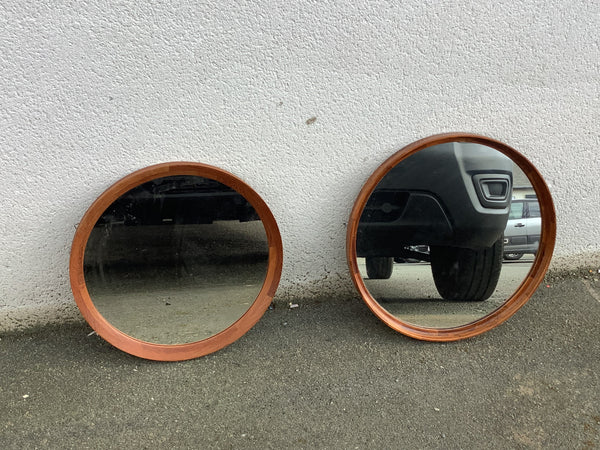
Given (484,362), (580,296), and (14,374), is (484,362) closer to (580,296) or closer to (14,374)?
(580,296)

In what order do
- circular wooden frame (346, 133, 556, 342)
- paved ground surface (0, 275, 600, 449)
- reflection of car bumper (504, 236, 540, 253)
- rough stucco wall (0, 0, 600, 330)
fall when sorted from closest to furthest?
paved ground surface (0, 275, 600, 449) < rough stucco wall (0, 0, 600, 330) < circular wooden frame (346, 133, 556, 342) < reflection of car bumper (504, 236, 540, 253)

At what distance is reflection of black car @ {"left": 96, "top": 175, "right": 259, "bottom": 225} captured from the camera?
163 cm

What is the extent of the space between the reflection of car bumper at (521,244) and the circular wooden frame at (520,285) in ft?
0.11

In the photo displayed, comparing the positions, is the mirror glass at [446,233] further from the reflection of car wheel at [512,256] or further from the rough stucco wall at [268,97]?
the rough stucco wall at [268,97]

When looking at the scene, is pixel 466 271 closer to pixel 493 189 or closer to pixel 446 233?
pixel 446 233

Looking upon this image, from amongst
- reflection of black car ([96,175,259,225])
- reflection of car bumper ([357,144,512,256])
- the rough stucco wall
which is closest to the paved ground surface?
the rough stucco wall

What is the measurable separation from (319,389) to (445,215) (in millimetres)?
870

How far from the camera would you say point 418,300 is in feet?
5.91

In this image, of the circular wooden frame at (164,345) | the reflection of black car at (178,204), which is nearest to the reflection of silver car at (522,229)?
the circular wooden frame at (164,345)

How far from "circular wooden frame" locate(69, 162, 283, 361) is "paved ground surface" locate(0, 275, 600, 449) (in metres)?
0.06

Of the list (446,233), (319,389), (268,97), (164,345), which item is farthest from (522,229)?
(164,345)

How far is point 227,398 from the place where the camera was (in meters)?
1.51

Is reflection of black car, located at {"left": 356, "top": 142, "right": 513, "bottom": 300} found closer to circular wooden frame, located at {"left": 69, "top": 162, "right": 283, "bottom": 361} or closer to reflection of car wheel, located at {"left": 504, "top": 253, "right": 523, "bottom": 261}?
reflection of car wheel, located at {"left": 504, "top": 253, "right": 523, "bottom": 261}

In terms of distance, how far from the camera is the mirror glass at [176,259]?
164cm
